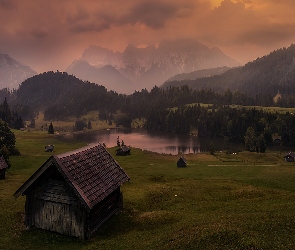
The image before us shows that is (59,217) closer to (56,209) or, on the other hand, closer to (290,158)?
(56,209)

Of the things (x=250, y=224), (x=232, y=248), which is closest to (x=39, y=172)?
(x=232, y=248)

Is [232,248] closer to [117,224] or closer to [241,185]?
Result: [117,224]

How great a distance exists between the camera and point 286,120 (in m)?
183

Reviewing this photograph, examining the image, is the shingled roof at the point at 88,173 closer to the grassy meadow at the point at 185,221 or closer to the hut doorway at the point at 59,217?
the hut doorway at the point at 59,217

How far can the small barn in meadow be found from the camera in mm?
26250

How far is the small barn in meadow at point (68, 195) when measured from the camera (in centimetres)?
2625

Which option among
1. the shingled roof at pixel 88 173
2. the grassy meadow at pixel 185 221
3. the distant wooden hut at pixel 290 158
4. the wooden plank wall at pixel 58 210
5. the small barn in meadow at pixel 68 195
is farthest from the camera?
the distant wooden hut at pixel 290 158

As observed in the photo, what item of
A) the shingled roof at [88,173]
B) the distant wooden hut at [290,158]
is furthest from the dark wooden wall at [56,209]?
the distant wooden hut at [290,158]

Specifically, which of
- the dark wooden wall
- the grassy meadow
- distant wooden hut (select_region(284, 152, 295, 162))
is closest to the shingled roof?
the dark wooden wall

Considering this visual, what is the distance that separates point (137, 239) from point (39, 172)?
11108mm

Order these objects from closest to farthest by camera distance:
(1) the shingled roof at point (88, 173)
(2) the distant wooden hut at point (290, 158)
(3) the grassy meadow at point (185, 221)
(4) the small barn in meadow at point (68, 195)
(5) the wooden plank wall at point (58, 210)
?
1. (3) the grassy meadow at point (185, 221)
2. (1) the shingled roof at point (88, 173)
3. (4) the small barn in meadow at point (68, 195)
4. (5) the wooden plank wall at point (58, 210)
5. (2) the distant wooden hut at point (290, 158)

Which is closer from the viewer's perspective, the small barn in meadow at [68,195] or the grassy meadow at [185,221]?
the grassy meadow at [185,221]

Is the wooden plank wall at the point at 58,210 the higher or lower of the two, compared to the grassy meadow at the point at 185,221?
higher

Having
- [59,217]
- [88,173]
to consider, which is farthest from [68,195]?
[88,173]
